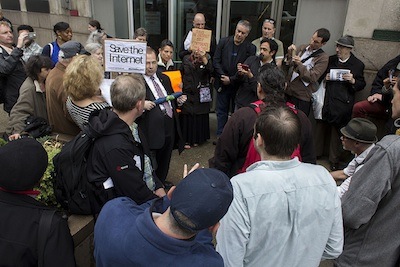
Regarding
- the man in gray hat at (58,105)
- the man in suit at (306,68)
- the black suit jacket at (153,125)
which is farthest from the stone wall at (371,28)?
the man in gray hat at (58,105)

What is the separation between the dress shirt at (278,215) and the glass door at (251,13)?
17.5ft

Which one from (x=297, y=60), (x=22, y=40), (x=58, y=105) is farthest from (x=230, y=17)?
(x=58, y=105)

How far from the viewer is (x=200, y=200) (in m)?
1.17

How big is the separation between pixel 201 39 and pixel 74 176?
11.2ft

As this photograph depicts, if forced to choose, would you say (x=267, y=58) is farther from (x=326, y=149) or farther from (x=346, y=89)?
(x=326, y=149)

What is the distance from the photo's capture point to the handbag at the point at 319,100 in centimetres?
489

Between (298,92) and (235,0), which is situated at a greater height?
(235,0)

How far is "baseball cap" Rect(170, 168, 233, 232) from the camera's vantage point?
3.81 feet

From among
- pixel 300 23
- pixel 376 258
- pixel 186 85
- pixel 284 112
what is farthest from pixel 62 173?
pixel 300 23

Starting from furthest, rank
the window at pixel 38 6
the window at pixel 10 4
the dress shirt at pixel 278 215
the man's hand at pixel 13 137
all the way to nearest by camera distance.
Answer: the window at pixel 10 4 → the window at pixel 38 6 → the man's hand at pixel 13 137 → the dress shirt at pixel 278 215

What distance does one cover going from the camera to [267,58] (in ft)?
15.2

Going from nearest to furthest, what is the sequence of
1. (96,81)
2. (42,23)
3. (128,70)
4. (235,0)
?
(96,81) < (128,70) < (235,0) < (42,23)

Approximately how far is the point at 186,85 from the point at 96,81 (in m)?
2.48

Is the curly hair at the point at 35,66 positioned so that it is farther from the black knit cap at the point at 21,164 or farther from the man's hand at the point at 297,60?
the man's hand at the point at 297,60
